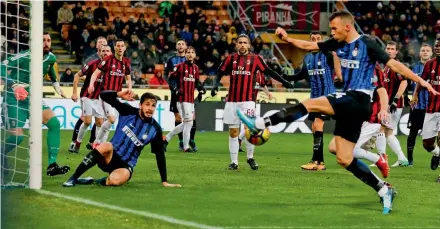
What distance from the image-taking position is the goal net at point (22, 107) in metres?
9.37

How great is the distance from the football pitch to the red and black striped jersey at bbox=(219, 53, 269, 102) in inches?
42.5

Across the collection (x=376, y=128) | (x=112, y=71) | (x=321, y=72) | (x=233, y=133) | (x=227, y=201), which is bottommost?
(x=227, y=201)

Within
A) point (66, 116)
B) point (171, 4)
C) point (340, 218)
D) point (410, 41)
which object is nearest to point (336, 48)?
point (340, 218)

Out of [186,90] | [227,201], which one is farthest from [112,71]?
[227,201]

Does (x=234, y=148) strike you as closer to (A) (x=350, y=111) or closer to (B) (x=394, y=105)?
(B) (x=394, y=105)

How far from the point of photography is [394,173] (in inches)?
504

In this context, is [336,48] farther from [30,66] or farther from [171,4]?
[171,4]

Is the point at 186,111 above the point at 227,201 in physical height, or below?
above

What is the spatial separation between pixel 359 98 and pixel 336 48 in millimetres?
660

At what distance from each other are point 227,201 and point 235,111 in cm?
376

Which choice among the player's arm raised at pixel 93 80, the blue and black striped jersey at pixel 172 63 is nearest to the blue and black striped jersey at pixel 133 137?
the player's arm raised at pixel 93 80

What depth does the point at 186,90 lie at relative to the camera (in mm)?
16609

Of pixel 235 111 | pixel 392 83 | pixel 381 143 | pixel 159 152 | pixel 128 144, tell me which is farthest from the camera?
pixel 392 83

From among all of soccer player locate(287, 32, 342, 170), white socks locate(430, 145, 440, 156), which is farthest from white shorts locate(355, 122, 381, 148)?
white socks locate(430, 145, 440, 156)
